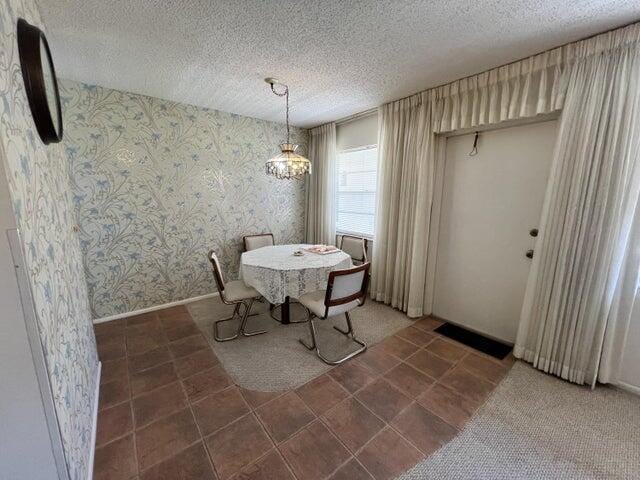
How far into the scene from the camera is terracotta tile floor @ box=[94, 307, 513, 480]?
1.35 m

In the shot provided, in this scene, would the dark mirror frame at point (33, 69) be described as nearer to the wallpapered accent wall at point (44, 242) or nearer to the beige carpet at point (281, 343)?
the wallpapered accent wall at point (44, 242)

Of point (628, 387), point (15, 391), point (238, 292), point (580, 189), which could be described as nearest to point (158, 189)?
point (238, 292)

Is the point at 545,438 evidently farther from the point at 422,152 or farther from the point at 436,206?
the point at 422,152

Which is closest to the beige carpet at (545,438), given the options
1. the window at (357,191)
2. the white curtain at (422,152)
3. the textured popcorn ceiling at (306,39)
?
the white curtain at (422,152)

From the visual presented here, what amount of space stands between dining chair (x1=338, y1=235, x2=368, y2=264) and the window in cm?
37

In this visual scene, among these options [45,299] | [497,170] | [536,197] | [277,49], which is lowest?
[45,299]

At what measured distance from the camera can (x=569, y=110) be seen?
182 centimetres

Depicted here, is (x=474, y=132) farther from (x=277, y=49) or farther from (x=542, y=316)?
(x=277, y=49)

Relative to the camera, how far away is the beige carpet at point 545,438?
1326 mm

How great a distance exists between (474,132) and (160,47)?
2.73 meters

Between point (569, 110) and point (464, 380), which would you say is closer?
point (569, 110)

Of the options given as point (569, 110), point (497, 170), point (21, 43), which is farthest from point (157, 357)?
point (569, 110)

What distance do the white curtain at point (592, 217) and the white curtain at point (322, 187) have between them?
2.48m

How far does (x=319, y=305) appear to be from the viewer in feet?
7.36
